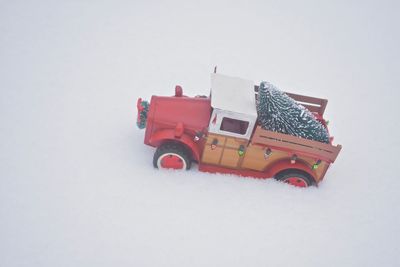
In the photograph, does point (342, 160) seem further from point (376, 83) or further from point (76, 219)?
point (76, 219)

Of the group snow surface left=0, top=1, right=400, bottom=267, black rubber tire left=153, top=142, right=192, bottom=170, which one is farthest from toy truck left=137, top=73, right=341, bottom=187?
snow surface left=0, top=1, right=400, bottom=267

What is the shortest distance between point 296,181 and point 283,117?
1.09m

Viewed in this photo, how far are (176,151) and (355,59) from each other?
5980 millimetres

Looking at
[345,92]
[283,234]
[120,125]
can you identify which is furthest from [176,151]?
[345,92]

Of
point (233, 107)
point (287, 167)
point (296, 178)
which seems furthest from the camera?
point (296, 178)

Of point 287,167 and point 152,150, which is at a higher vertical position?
point 287,167

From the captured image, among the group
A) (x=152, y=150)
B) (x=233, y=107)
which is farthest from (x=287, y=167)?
(x=152, y=150)

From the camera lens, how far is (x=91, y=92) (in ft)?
19.7

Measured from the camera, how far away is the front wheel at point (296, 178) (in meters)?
4.87

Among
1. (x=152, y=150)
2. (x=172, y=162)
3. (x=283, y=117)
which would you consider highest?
(x=283, y=117)

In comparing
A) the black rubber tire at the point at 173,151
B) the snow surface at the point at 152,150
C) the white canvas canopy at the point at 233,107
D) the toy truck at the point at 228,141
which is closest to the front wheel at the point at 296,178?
the toy truck at the point at 228,141

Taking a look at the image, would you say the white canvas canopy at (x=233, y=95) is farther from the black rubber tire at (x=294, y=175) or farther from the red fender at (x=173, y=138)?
the black rubber tire at (x=294, y=175)

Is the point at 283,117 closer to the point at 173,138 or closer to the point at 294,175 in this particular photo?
the point at 294,175

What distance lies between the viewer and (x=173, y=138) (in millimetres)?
4590
